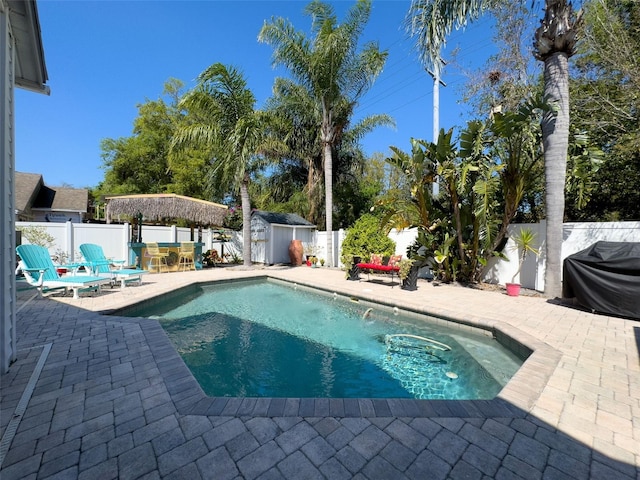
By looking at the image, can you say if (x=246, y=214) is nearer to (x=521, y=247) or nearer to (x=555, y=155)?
(x=521, y=247)

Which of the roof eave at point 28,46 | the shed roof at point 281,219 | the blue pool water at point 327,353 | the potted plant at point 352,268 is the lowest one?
the blue pool water at point 327,353

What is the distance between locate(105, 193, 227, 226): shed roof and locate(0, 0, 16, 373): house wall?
1019 cm

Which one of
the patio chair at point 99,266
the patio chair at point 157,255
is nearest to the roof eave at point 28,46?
the patio chair at point 99,266

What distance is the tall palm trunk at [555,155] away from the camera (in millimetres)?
7422

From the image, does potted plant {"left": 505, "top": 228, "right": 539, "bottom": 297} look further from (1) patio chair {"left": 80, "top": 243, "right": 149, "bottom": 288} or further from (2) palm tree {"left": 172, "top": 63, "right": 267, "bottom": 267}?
(1) patio chair {"left": 80, "top": 243, "right": 149, "bottom": 288}

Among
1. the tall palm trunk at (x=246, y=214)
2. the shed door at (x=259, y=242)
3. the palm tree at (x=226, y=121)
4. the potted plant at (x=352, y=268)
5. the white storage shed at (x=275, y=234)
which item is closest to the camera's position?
the potted plant at (x=352, y=268)

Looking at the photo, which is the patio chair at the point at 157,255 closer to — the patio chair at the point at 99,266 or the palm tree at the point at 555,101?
the patio chair at the point at 99,266

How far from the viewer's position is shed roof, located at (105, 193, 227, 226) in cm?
1251

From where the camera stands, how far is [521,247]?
9109mm

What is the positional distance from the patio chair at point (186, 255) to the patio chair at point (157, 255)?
23.9 inches

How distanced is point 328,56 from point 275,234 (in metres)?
9.51

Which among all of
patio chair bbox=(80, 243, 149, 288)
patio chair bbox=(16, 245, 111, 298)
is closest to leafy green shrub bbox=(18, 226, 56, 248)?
patio chair bbox=(80, 243, 149, 288)

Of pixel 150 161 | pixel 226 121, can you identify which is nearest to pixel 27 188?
pixel 150 161

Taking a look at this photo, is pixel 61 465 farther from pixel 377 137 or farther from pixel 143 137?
pixel 143 137
